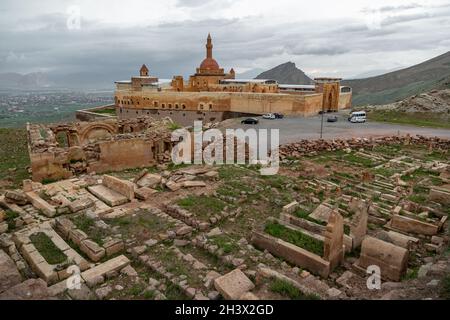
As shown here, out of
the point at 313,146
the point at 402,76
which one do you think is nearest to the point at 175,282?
the point at 313,146

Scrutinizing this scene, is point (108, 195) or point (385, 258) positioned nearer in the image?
point (385, 258)

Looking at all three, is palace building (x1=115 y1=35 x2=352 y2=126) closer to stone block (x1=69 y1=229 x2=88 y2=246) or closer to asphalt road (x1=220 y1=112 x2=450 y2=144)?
asphalt road (x1=220 y1=112 x2=450 y2=144)

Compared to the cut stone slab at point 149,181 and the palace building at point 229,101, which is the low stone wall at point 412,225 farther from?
the palace building at point 229,101

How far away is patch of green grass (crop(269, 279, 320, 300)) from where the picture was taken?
5332 millimetres

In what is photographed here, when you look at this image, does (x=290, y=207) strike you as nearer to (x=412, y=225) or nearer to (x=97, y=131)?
(x=412, y=225)

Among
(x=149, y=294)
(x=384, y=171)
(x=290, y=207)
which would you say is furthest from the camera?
(x=384, y=171)

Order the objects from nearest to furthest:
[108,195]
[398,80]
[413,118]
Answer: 1. [108,195]
2. [413,118]
3. [398,80]

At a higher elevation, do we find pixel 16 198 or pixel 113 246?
pixel 16 198

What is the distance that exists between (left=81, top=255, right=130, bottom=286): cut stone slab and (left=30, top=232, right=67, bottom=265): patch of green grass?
0.74 meters

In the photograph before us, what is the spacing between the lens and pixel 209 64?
46.2 meters

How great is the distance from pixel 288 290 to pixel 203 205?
405 cm

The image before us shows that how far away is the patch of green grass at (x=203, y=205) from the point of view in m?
8.65

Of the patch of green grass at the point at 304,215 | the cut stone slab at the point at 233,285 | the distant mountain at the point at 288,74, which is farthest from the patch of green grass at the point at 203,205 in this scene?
the distant mountain at the point at 288,74

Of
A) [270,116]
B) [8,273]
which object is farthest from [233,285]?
[270,116]
